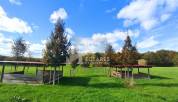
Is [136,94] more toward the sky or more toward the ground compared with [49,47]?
more toward the ground

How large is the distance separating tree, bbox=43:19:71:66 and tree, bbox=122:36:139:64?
54.5ft

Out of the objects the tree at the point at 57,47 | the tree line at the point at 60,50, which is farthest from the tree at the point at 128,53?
the tree at the point at 57,47

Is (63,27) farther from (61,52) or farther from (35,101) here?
(35,101)

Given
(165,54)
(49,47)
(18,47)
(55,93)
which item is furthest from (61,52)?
(165,54)

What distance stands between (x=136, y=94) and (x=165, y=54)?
362ft

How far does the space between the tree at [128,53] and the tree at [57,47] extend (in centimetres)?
1661

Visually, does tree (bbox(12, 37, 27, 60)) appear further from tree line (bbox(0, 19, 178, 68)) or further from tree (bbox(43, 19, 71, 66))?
tree (bbox(43, 19, 71, 66))

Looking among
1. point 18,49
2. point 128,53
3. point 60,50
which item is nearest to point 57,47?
point 60,50

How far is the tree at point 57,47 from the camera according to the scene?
98.6ft

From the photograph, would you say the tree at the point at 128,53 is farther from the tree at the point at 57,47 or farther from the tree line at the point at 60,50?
the tree at the point at 57,47

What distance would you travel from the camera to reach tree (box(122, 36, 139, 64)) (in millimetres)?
44656

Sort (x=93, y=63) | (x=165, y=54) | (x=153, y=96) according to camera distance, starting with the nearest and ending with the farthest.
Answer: (x=153, y=96) → (x=93, y=63) → (x=165, y=54)

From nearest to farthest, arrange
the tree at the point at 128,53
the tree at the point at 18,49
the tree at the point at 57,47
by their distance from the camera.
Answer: the tree at the point at 57,47 → the tree at the point at 128,53 → the tree at the point at 18,49

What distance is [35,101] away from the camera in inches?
809
